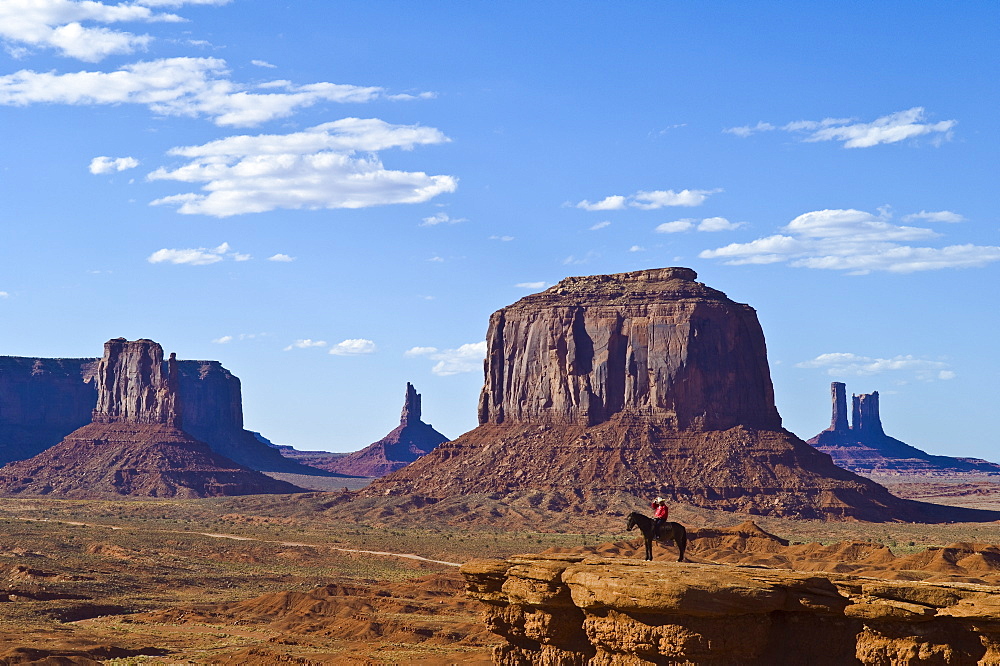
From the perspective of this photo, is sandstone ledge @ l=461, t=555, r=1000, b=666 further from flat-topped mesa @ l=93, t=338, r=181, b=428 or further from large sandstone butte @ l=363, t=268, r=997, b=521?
flat-topped mesa @ l=93, t=338, r=181, b=428

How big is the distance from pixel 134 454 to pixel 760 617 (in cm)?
15746

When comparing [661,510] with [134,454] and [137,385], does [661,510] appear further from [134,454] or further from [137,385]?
[137,385]

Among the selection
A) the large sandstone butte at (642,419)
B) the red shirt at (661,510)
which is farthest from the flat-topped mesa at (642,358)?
the red shirt at (661,510)

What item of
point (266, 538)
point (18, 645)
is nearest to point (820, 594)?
point (18, 645)

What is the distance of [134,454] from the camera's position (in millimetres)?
168625

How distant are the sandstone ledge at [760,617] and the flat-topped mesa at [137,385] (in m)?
162

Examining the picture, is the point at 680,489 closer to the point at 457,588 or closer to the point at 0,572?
the point at 457,588

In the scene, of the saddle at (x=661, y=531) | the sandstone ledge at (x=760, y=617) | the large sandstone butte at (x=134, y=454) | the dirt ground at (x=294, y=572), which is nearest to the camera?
the sandstone ledge at (x=760, y=617)

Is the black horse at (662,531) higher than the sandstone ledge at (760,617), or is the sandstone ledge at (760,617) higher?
the black horse at (662,531)

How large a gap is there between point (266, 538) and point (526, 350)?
146 feet

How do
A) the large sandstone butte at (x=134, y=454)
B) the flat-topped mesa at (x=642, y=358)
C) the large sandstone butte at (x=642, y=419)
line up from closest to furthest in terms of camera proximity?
1. the large sandstone butte at (x=642, y=419)
2. the flat-topped mesa at (x=642, y=358)
3. the large sandstone butte at (x=134, y=454)

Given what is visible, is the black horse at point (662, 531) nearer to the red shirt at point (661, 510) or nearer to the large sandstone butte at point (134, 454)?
the red shirt at point (661, 510)

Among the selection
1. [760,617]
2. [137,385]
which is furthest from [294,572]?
[137,385]

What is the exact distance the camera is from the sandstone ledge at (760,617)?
1856 cm
